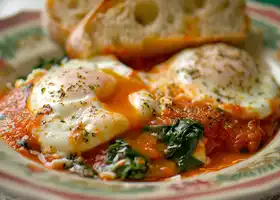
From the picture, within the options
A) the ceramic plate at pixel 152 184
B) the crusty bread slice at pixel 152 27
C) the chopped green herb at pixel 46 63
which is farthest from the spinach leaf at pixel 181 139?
the chopped green herb at pixel 46 63

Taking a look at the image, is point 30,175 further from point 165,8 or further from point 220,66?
point 165,8

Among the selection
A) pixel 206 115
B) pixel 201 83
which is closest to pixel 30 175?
pixel 206 115

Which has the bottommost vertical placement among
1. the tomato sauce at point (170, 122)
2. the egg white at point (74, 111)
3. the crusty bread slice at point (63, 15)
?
the tomato sauce at point (170, 122)

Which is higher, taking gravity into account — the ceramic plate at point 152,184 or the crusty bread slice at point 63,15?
the crusty bread slice at point 63,15

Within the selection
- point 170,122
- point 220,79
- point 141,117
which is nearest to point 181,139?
point 170,122

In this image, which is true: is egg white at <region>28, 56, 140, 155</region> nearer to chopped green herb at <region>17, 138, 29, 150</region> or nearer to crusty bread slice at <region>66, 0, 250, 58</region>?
chopped green herb at <region>17, 138, 29, 150</region>

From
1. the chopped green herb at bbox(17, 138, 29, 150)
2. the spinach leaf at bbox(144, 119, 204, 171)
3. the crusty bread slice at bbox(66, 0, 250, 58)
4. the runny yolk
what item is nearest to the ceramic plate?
the chopped green herb at bbox(17, 138, 29, 150)

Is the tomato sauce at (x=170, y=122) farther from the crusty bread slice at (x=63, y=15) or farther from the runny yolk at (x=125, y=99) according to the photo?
the crusty bread slice at (x=63, y=15)
